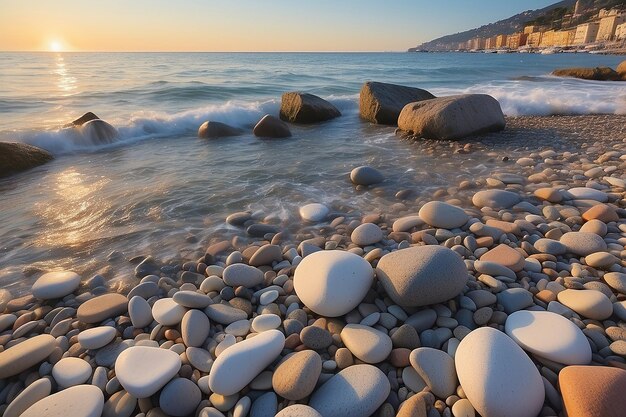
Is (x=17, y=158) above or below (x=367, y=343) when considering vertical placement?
above

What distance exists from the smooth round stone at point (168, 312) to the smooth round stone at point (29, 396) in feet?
1.68

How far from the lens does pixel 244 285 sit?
221cm

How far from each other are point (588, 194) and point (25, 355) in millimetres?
4119

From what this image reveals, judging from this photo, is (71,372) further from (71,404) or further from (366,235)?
(366,235)

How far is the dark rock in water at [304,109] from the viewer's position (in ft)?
26.7

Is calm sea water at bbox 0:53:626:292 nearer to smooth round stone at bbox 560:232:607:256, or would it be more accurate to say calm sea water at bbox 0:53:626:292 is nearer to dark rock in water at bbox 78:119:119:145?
dark rock in water at bbox 78:119:119:145

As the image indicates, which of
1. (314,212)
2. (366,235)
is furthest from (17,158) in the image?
(366,235)

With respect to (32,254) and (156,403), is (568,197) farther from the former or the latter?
(32,254)

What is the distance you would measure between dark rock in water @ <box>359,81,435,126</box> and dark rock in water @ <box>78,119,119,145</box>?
202 inches

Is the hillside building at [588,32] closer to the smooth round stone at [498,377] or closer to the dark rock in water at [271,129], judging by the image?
the dark rock in water at [271,129]

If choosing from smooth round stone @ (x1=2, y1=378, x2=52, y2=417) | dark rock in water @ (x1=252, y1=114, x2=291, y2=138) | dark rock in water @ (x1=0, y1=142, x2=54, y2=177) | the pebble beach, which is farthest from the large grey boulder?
dark rock in water @ (x1=0, y1=142, x2=54, y2=177)

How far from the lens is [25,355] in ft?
5.47

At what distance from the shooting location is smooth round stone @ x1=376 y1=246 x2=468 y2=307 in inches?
72.7

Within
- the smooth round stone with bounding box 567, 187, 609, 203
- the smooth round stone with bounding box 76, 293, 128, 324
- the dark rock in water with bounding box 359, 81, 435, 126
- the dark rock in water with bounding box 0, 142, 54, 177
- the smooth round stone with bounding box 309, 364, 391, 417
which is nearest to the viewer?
the smooth round stone with bounding box 309, 364, 391, 417
